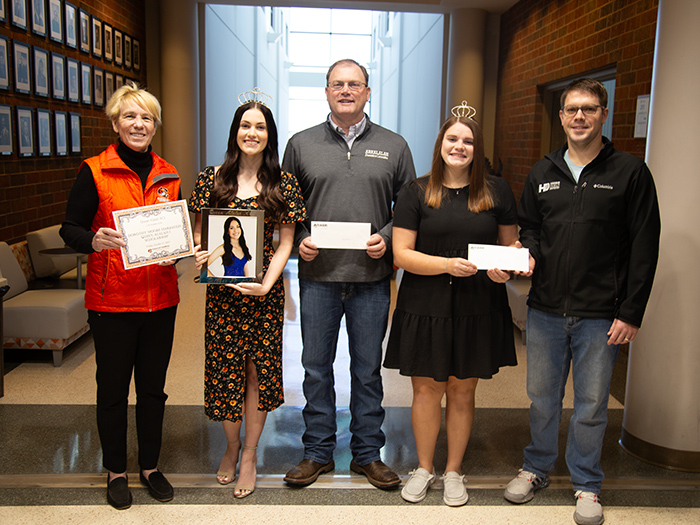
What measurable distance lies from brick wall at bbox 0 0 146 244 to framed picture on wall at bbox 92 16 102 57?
64 mm

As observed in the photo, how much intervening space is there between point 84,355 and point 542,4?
5.85 meters

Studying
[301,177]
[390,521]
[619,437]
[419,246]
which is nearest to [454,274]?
[419,246]

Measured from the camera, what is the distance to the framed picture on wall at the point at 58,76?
556cm

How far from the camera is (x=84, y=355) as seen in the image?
4559 millimetres

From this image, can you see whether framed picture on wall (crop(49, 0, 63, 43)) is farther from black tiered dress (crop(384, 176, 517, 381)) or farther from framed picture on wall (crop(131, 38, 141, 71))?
black tiered dress (crop(384, 176, 517, 381))

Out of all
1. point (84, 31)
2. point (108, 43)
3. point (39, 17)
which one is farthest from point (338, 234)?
point (108, 43)

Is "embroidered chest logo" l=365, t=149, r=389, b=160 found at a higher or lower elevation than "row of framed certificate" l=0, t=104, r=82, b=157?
lower

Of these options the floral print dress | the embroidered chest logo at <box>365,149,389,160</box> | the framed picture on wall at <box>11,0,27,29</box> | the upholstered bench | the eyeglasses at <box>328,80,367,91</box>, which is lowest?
the upholstered bench

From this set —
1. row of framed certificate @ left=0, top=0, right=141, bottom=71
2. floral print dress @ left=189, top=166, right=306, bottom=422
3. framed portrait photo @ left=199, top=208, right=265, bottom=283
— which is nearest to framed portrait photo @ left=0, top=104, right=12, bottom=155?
row of framed certificate @ left=0, top=0, right=141, bottom=71

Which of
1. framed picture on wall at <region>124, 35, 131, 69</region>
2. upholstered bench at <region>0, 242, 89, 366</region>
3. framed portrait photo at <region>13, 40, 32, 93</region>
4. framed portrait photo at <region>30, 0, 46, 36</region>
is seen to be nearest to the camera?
upholstered bench at <region>0, 242, 89, 366</region>

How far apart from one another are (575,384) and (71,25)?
577 centimetres

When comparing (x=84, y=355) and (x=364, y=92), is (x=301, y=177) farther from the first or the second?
(x=84, y=355)

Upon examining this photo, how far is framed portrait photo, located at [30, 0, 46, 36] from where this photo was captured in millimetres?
5163

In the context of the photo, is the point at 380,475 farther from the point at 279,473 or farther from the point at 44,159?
the point at 44,159
